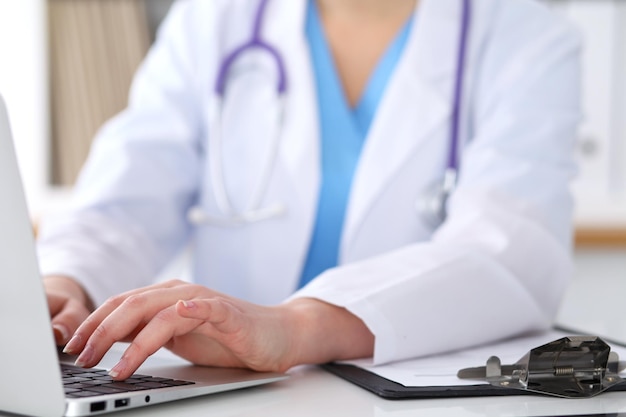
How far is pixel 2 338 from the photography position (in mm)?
534

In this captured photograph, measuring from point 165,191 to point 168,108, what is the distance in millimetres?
129

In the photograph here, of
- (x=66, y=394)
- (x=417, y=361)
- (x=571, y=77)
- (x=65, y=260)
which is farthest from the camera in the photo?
(x=571, y=77)

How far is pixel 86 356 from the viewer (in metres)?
0.62

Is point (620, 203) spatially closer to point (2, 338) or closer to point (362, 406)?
point (362, 406)

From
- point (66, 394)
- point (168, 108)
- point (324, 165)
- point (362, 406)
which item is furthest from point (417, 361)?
point (168, 108)

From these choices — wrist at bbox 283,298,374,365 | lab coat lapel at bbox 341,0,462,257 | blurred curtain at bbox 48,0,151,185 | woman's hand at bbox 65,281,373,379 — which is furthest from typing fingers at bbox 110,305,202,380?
blurred curtain at bbox 48,0,151,185

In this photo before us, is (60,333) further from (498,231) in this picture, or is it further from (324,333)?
(498,231)

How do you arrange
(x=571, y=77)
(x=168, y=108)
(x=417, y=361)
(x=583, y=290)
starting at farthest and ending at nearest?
(x=583, y=290) < (x=168, y=108) < (x=571, y=77) < (x=417, y=361)

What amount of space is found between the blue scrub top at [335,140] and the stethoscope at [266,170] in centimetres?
6

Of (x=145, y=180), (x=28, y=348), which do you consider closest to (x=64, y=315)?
(x=28, y=348)

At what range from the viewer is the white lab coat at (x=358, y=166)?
3.26 feet

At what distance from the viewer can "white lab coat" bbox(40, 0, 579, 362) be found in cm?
99

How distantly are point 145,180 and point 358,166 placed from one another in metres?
0.29

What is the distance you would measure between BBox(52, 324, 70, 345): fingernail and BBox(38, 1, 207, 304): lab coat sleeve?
227 mm
